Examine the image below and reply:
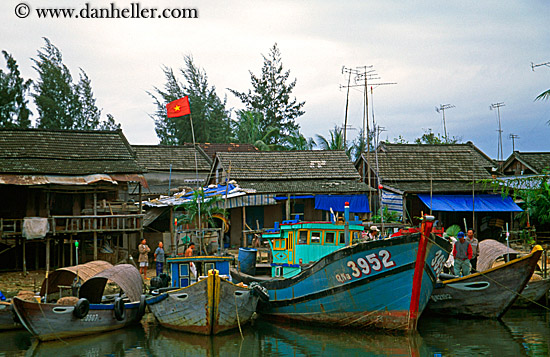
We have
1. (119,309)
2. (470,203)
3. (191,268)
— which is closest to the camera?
(119,309)

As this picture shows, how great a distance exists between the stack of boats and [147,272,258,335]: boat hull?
0.03 m

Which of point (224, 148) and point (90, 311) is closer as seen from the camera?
point (90, 311)

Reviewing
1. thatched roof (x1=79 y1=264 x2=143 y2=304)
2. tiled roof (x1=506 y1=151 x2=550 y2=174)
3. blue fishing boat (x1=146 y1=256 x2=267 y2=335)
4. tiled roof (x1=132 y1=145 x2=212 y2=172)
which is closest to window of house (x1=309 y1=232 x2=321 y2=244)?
blue fishing boat (x1=146 y1=256 x2=267 y2=335)

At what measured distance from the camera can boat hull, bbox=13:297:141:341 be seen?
45.6 feet

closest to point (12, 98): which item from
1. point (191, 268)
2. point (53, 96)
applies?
point (53, 96)

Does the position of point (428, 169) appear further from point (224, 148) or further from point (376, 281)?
point (376, 281)

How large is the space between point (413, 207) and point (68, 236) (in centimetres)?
1696

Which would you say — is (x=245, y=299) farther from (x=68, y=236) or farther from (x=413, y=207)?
(x=413, y=207)

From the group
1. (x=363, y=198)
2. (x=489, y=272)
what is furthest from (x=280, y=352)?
(x=363, y=198)

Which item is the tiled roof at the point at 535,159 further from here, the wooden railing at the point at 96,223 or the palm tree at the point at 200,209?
the wooden railing at the point at 96,223

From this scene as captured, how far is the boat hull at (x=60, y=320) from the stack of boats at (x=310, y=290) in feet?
0.08

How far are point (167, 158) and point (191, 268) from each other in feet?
67.8

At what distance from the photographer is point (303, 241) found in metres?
17.1

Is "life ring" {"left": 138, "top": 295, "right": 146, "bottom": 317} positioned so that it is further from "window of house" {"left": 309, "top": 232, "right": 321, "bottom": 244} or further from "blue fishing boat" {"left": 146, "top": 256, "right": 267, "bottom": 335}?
"window of house" {"left": 309, "top": 232, "right": 321, "bottom": 244}
